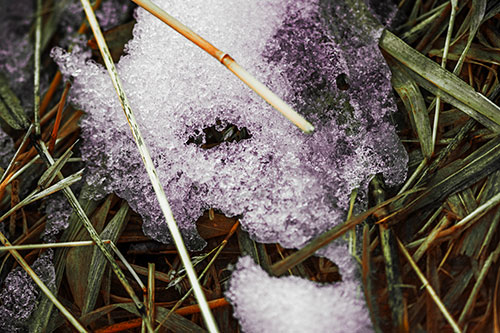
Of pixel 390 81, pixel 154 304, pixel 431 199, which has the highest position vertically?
pixel 390 81

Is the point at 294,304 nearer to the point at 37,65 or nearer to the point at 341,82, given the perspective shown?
the point at 341,82

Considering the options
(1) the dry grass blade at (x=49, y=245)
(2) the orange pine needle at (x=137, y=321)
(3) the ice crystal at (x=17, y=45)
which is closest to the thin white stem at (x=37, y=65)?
(3) the ice crystal at (x=17, y=45)

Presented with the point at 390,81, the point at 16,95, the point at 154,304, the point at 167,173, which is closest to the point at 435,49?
the point at 390,81

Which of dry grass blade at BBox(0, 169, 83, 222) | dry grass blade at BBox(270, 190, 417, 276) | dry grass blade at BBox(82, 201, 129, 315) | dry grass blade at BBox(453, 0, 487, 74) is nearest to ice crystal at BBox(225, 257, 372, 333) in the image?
dry grass blade at BBox(270, 190, 417, 276)

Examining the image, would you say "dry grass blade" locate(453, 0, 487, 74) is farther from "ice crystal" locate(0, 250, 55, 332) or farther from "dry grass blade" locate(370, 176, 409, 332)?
"ice crystal" locate(0, 250, 55, 332)

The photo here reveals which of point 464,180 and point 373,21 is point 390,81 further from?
point 464,180

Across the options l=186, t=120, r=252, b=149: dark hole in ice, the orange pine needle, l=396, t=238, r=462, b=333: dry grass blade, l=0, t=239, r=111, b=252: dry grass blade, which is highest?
l=186, t=120, r=252, b=149: dark hole in ice

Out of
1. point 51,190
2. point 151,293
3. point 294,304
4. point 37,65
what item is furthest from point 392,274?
point 37,65
